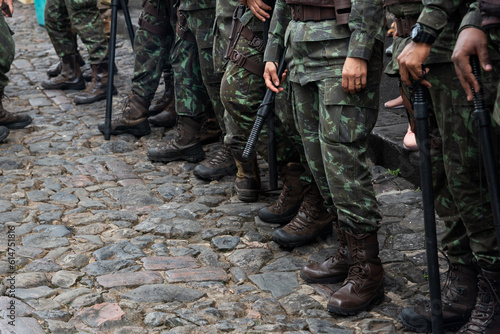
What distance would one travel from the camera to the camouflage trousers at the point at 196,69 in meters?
5.17

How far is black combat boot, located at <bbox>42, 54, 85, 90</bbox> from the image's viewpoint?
790 centimetres

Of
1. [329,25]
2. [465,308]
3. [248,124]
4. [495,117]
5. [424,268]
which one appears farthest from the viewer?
[248,124]

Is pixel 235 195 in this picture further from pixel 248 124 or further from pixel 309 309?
pixel 309 309

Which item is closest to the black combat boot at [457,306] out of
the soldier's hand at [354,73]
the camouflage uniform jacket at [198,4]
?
the soldier's hand at [354,73]

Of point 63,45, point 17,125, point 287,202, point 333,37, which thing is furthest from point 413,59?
point 63,45

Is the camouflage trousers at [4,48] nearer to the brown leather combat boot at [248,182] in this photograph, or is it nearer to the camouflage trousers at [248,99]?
the brown leather combat boot at [248,182]

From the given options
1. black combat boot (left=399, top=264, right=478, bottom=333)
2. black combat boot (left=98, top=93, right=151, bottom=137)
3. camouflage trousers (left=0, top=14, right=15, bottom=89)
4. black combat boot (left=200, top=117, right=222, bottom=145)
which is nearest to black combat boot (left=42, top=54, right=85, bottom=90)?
camouflage trousers (left=0, top=14, right=15, bottom=89)

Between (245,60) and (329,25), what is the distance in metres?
1.08

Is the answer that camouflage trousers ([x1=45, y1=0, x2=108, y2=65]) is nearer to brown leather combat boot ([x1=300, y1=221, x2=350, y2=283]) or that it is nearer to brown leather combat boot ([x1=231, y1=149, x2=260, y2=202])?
brown leather combat boot ([x1=231, y1=149, x2=260, y2=202])

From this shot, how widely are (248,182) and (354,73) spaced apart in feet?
6.05

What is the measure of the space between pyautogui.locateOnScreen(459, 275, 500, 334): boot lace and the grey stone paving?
36 centimetres

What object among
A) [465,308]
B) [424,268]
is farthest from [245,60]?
[465,308]

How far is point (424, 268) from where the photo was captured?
3.66 metres

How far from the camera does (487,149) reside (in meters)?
2.41
